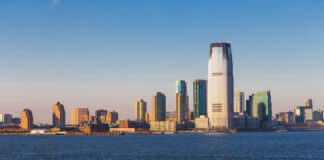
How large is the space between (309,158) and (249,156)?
1554 centimetres

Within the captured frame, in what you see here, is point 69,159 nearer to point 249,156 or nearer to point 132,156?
point 132,156

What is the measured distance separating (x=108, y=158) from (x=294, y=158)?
47.9 m

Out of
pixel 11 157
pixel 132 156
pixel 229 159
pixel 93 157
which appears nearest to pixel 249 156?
pixel 229 159

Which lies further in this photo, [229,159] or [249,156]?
[249,156]

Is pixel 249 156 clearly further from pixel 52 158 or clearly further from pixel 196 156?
pixel 52 158

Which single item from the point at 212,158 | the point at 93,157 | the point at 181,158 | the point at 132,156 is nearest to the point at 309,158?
the point at 212,158

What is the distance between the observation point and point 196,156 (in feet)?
443

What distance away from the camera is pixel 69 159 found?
129m

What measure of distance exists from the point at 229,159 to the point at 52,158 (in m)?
46.4

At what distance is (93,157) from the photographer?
134 meters

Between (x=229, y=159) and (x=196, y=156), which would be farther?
(x=196, y=156)

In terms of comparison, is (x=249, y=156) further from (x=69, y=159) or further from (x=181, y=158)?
(x=69, y=159)

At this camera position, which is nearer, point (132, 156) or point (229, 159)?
point (229, 159)

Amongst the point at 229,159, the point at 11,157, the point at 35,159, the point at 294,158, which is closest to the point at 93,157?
the point at 35,159
